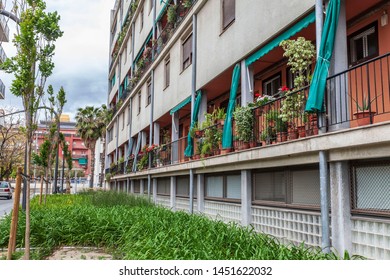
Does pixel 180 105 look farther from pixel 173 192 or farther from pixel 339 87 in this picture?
pixel 339 87

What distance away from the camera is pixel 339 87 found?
6.55 metres

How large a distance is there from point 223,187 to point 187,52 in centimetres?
657

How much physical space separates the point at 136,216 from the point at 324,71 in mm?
6361

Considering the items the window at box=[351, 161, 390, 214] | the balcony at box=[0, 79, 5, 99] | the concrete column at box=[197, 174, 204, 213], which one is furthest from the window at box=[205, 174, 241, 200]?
the balcony at box=[0, 79, 5, 99]

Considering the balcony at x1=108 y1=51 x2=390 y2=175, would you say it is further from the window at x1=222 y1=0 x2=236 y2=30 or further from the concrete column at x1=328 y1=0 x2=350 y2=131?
the window at x1=222 y1=0 x2=236 y2=30

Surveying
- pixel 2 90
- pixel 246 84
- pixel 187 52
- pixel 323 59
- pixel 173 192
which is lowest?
pixel 173 192

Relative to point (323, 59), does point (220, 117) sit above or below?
below

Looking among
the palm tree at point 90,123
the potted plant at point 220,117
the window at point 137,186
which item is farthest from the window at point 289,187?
the palm tree at point 90,123

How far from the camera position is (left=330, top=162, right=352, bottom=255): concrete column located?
6.03 metres

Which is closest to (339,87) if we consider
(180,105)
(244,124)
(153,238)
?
(244,124)

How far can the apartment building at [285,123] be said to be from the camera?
596 centimetres

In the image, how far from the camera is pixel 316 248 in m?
6.80
